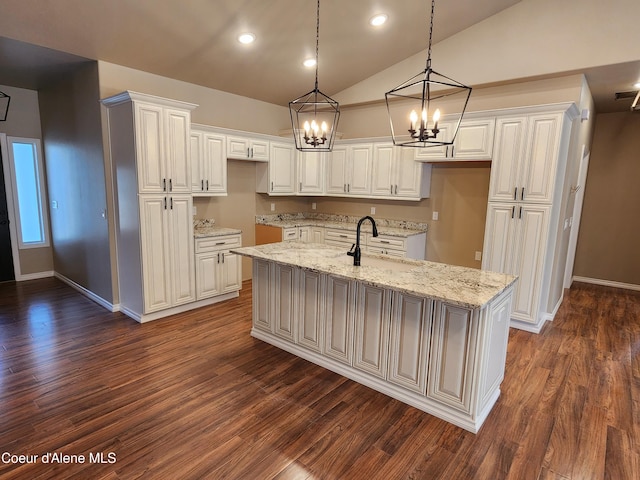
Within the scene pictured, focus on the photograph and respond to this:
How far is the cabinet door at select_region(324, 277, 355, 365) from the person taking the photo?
9.23 ft

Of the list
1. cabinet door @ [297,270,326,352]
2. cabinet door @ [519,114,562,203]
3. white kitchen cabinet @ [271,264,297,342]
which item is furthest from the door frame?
cabinet door @ [519,114,562,203]

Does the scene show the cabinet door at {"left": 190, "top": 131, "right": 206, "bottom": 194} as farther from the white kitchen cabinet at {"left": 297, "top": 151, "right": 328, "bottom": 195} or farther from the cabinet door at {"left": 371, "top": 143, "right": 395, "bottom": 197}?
the cabinet door at {"left": 371, "top": 143, "right": 395, "bottom": 197}

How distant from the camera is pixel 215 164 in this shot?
4.70m

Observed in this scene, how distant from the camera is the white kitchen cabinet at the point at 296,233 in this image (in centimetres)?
543

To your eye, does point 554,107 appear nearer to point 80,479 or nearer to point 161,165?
point 161,165

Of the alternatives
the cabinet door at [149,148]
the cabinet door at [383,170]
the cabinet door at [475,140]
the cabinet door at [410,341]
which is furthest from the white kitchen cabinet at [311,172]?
the cabinet door at [410,341]

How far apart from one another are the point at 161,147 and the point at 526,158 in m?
3.89

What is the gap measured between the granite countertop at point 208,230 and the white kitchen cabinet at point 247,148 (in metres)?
1.00

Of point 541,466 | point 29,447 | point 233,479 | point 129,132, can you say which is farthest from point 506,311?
point 129,132

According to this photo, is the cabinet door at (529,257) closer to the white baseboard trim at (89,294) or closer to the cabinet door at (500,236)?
the cabinet door at (500,236)

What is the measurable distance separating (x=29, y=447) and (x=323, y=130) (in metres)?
2.79

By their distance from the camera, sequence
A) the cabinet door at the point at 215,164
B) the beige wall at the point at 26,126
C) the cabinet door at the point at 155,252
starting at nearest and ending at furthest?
the cabinet door at the point at 155,252 → the cabinet door at the point at 215,164 → the beige wall at the point at 26,126

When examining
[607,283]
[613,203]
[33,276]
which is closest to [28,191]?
[33,276]

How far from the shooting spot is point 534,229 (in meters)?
3.83
